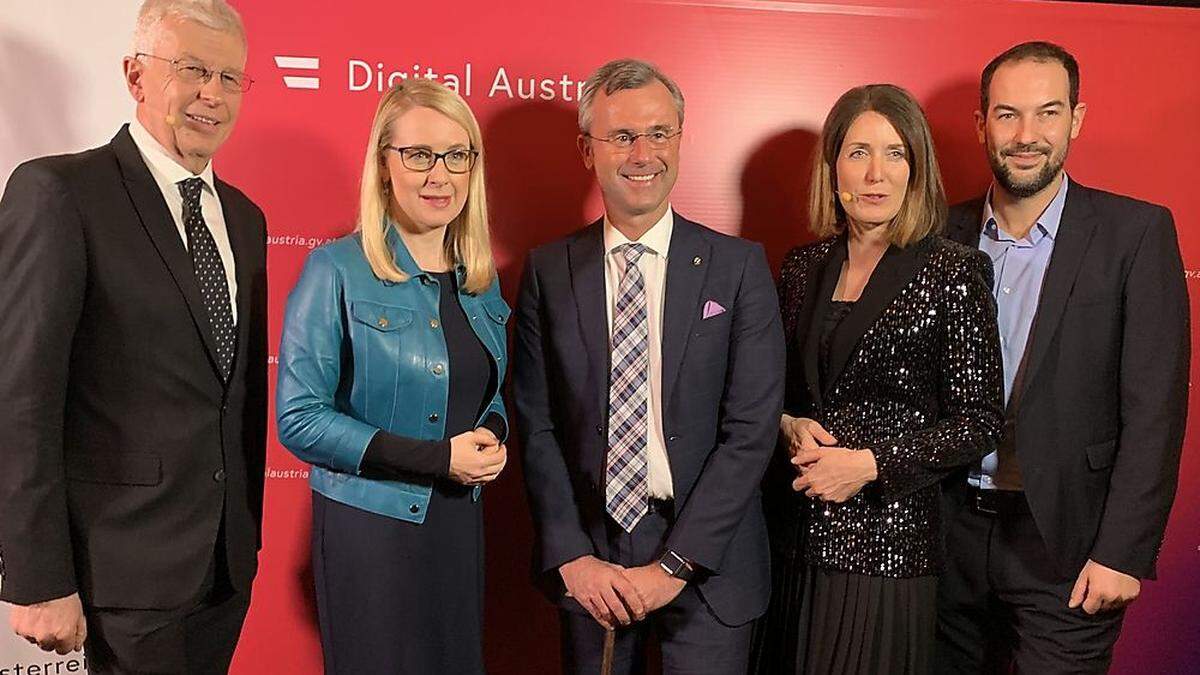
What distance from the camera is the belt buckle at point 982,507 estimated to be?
252 centimetres

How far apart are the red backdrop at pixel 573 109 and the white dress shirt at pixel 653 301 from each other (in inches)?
26.2

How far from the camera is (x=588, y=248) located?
7.97 ft

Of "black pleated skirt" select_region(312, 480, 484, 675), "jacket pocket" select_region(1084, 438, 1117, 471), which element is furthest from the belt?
"black pleated skirt" select_region(312, 480, 484, 675)

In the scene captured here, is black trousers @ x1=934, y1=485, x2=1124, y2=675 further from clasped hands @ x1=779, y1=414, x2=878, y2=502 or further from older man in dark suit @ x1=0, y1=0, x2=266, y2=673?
older man in dark suit @ x1=0, y1=0, x2=266, y2=673

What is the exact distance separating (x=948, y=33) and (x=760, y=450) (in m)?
1.67

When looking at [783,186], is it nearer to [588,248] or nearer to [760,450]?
[588,248]

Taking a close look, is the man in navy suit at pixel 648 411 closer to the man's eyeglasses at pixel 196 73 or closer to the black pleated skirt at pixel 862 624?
the black pleated skirt at pixel 862 624

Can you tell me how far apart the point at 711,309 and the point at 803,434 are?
1.26 ft

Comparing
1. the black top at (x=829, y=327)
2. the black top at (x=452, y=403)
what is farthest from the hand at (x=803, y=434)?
the black top at (x=452, y=403)

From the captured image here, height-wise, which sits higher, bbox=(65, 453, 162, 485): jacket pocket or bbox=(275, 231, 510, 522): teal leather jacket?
bbox=(275, 231, 510, 522): teal leather jacket

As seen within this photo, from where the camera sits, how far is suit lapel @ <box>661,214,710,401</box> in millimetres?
2299

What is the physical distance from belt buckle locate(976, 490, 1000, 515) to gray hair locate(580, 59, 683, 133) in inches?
50.5

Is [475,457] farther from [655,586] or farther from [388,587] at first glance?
[655,586]

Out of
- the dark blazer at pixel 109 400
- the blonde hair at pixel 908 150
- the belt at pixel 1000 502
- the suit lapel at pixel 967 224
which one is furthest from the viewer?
the suit lapel at pixel 967 224
